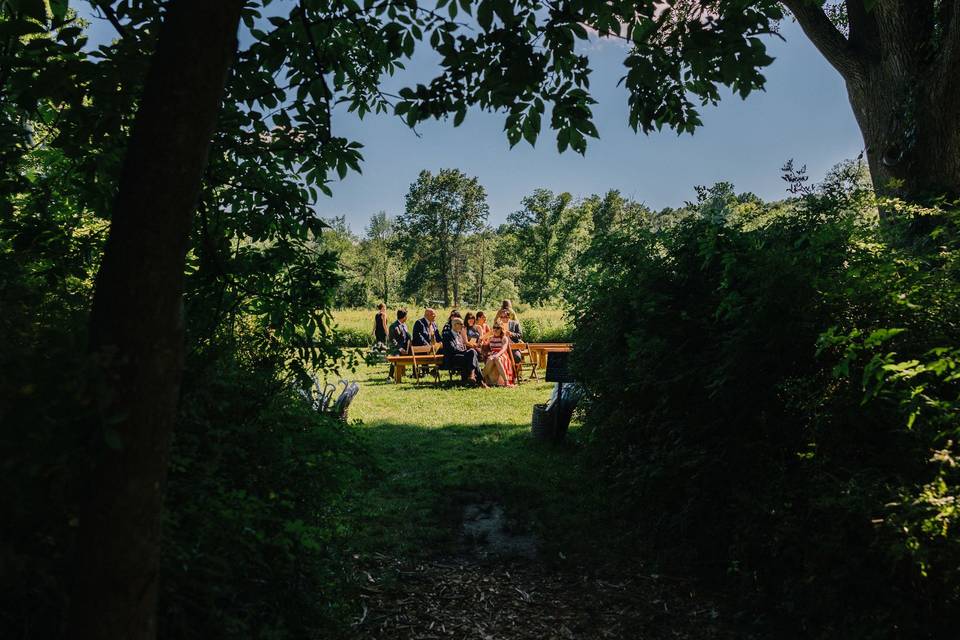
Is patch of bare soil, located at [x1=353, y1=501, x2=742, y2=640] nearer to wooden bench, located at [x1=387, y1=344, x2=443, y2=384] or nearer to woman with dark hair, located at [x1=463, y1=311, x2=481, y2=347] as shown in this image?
wooden bench, located at [x1=387, y1=344, x2=443, y2=384]

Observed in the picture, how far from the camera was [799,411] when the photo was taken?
3.66 m

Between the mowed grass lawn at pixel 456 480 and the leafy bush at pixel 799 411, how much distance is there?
2.35 ft

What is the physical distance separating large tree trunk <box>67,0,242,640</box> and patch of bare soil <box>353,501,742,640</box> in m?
2.45

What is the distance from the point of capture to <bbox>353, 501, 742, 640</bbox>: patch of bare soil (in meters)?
3.63

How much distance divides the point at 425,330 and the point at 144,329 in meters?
15.4

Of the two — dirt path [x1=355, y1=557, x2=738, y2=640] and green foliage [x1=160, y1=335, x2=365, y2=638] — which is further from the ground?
green foliage [x1=160, y1=335, x2=365, y2=638]

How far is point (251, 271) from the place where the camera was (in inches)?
134

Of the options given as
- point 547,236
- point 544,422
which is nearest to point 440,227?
point 547,236

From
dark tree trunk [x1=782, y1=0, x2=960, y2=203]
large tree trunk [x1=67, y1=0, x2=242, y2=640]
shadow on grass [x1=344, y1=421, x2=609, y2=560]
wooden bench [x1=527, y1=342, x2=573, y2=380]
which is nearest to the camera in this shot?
large tree trunk [x1=67, y1=0, x2=242, y2=640]

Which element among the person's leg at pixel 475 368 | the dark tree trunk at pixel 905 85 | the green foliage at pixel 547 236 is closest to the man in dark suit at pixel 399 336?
the person's leg at pixel 475 368

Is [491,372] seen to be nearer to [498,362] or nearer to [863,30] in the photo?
[498,362]

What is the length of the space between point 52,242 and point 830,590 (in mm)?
4354

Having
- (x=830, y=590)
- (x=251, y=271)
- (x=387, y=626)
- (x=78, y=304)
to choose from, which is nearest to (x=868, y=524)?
(x=830, y=590)

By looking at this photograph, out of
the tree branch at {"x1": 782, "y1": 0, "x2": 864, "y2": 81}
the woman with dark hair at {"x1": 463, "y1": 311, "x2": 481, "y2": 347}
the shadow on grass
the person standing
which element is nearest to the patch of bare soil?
the shadow on grass
